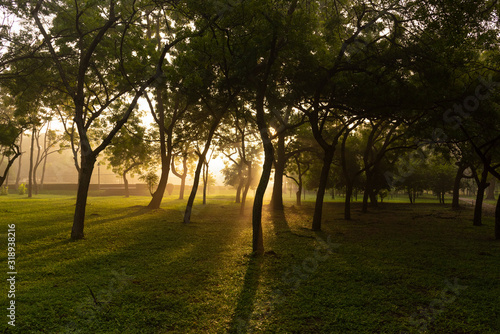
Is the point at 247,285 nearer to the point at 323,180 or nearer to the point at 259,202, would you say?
the point at 259,202

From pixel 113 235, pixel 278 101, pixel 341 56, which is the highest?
pixel 341 56

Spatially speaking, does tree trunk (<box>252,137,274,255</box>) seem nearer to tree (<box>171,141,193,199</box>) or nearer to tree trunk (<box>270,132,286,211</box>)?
tree (<box>171,141,193,199</box>)

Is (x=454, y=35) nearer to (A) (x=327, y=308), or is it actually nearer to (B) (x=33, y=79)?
(A) (x=327, y=308)

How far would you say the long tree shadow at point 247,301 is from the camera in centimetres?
482

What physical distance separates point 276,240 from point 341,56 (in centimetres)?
807

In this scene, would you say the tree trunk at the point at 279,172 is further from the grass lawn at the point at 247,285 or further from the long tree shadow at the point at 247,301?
the long tree shadow at the point at 247,301

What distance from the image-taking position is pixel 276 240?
40.4 feet

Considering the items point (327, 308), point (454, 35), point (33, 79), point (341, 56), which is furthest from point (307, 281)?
point (33, 79)

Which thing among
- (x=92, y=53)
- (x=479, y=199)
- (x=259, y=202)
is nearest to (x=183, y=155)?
(x=92, y=53)

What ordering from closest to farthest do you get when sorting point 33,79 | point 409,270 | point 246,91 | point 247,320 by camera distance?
point 247,320
point 409,270
point 246,91
point 33,79

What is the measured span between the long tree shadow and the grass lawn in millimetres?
21

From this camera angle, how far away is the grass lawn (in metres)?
4.89

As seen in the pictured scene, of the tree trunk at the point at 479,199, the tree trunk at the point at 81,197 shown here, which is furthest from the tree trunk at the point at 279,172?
the tree trunk at the point at 81,197

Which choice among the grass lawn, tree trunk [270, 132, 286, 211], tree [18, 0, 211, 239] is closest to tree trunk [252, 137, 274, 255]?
the grass lawn
